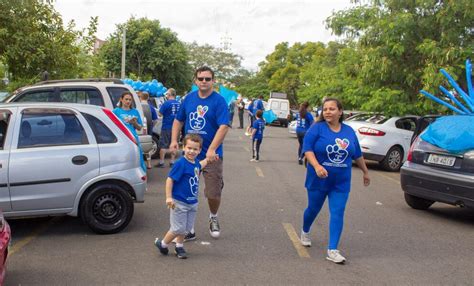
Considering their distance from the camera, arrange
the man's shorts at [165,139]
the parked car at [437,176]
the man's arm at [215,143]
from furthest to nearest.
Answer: the man's shorts at [165,139] < the parked car at [437,176] < the man's arm at [215,143]

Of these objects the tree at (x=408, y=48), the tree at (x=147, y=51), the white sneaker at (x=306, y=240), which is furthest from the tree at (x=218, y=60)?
the white sneaker at (x=306, y=240)

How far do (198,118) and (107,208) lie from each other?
61.6 inches

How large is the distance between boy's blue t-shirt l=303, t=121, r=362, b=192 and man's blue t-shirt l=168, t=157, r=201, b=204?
1.23 metres

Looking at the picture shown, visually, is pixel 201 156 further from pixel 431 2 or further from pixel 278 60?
pixel 278 60

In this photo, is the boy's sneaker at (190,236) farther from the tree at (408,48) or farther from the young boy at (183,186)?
the tree at (408,48)

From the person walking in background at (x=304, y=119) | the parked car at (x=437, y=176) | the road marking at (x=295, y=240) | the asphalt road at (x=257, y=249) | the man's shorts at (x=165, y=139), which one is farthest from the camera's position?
the person walking in background at (x=304, y=119)

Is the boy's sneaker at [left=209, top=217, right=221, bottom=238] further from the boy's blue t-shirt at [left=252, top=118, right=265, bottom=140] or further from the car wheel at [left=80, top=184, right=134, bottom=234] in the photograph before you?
the boy's blue t-shirt at [left=252, top=118, right=265, bottom=140]

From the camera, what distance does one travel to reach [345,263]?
18.0 ft

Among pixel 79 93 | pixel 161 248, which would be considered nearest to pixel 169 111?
pixel 79 93

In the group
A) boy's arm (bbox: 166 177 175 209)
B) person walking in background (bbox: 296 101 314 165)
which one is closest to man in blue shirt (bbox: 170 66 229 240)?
boy's arm (bbox: 166 177 175 209)

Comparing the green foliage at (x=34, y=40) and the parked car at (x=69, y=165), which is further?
the green foliage at (x=34, y=40)

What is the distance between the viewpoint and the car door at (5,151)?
227 inches

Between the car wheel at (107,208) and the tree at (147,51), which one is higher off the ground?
the tree at (147,51)

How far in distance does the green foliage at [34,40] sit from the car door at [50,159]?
7148mm
